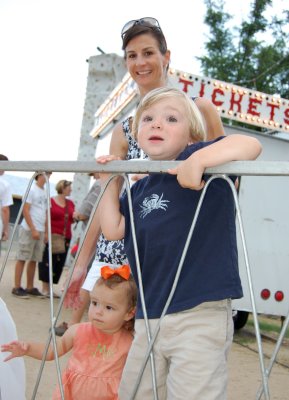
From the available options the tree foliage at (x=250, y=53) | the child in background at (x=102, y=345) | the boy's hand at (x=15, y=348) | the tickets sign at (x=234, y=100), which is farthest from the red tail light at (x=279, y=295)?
the tree foliage at (x=250, y=53)

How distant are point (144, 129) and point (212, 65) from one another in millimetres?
22379

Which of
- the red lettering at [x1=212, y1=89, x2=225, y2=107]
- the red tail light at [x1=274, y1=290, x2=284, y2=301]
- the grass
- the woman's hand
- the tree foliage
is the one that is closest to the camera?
the woman's hand

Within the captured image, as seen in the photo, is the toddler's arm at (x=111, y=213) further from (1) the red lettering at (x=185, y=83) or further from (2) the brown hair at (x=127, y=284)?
(1) the red lettering at (x=185, y=83)

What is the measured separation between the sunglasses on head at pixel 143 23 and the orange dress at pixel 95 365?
4.57ft

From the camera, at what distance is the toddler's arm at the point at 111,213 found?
6.86 ft

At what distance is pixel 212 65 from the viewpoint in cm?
2352

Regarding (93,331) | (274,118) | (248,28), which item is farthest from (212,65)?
(93,331)

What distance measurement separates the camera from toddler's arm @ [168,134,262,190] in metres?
1.66

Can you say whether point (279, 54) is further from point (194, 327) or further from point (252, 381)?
point (194, 327)

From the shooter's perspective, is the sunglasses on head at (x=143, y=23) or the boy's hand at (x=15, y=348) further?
the sunglasses on head at (x=143, y=23)

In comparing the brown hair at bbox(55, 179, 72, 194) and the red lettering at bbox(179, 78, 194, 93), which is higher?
the red lettering at bbox(179, 78, 194, 93)

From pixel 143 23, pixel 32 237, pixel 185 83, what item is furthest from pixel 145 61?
pixel 32 237

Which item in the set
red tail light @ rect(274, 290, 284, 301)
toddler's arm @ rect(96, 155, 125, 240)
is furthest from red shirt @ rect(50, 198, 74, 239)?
toddler's arm @ rect(96, 155, 125, 240)

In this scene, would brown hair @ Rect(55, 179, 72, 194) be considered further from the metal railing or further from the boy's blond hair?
the boy's blond hair
